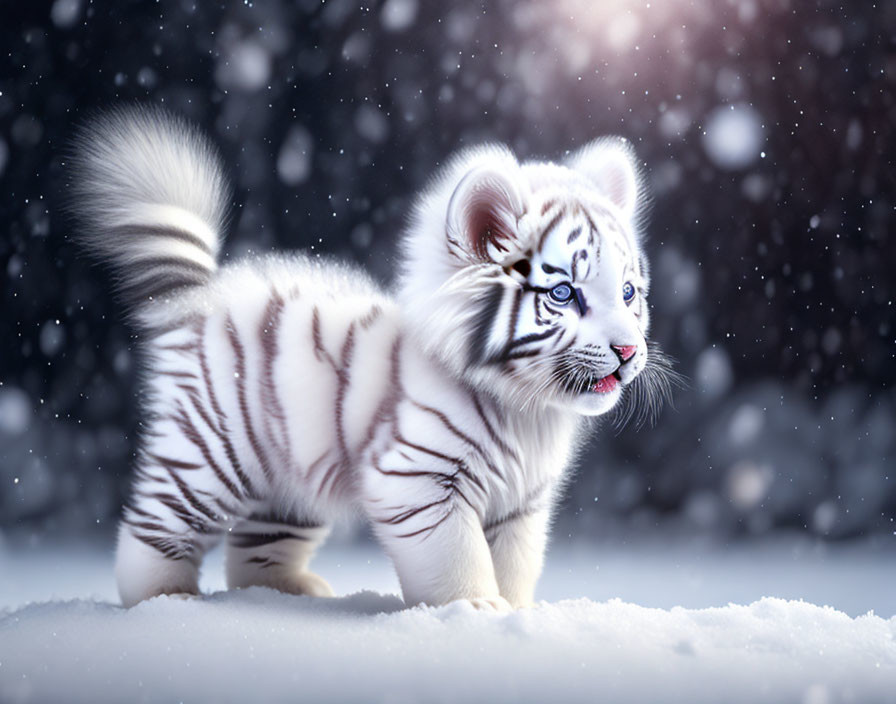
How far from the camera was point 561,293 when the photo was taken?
106 cm

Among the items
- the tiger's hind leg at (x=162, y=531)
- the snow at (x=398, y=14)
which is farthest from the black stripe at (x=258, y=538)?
the snow at (x=398, y=14)

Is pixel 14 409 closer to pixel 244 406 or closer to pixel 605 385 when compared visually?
pixel 244 406

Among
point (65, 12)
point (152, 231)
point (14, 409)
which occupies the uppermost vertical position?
point (65, 12)

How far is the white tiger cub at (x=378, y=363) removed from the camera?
1070 millimetres

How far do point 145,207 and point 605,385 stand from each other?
27.8 inches

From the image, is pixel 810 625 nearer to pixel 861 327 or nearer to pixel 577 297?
A: pixel 577 297

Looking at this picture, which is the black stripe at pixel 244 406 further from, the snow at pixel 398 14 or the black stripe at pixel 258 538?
the snow at pixel 398 14

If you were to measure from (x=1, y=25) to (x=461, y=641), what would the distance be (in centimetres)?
135

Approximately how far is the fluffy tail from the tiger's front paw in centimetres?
Result: 61

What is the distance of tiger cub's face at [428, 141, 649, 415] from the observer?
105cm

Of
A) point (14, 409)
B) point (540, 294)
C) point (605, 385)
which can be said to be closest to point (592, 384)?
point (605, 385)

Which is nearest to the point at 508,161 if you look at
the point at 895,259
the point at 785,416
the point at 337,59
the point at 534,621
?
the point at 534,621

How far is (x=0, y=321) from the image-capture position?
5.45ft

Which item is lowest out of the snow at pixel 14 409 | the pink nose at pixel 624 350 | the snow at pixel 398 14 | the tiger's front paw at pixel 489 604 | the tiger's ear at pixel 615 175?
the tiger's front paw at pixel 489 604
